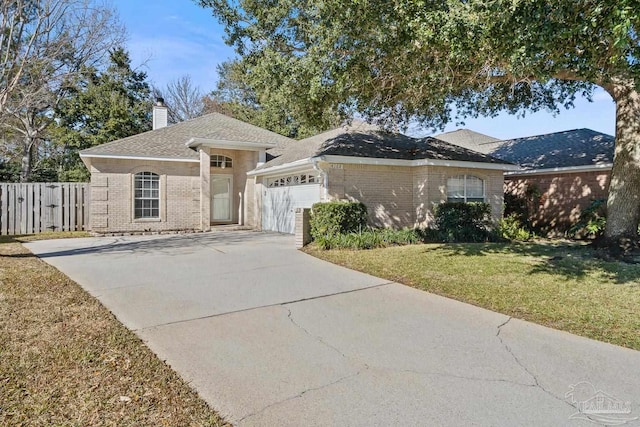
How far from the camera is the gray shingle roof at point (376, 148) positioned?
1403 centimetres

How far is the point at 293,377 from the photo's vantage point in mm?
3672

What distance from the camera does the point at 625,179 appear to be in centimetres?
988

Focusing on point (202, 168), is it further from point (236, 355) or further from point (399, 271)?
point (236, 355)

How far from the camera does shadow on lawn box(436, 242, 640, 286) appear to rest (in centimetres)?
784

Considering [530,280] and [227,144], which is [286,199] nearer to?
[227,144]

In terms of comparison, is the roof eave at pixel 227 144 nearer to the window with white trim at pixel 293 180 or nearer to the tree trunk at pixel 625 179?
the window with white trim at pixel 293 180

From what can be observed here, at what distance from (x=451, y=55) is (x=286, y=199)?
32.7 feet

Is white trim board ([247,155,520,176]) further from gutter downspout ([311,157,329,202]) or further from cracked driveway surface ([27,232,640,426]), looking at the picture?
cracked driveway surface ([27,232,640,426])

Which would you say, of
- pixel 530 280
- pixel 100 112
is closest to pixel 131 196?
pixel 100 112

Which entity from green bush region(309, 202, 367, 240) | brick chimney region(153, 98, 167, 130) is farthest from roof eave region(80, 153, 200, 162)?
green bush region(309, 202, 367, 240)

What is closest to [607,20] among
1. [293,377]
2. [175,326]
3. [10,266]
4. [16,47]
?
[293,377]

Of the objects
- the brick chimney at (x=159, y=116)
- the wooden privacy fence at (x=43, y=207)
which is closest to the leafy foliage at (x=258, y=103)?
the brick chimney at (x=159, y=116)

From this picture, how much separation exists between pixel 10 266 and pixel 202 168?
29.7 ft

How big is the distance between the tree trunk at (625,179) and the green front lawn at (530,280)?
87 centimetres
